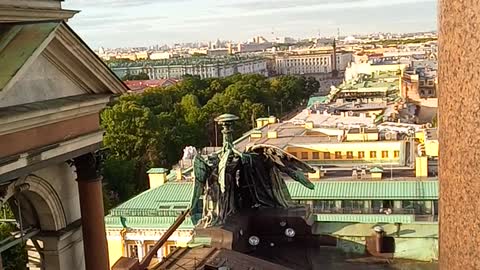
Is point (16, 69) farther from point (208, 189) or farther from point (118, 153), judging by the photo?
point (118, 153)

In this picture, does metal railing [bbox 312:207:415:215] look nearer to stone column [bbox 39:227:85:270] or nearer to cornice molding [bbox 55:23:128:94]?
stone column [bbox 39:227:85:270]

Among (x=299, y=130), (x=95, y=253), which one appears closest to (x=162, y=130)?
(x=299, y=130)

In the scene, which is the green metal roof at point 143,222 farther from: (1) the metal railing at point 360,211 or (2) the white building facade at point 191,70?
(2) the white building facade at point 191,70

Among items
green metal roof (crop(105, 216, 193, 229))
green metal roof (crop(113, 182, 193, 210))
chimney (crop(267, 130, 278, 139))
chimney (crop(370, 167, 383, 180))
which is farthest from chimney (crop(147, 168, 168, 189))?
chimney (crop(267, 130, 278, 139))

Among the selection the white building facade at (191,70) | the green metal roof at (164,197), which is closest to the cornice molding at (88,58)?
the green metal roof at (164,197)

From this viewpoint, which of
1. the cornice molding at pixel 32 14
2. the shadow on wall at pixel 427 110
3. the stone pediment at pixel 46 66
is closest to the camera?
the stone pediment at pixel 46 66

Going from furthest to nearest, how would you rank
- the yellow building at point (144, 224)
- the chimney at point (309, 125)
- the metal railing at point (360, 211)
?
the chimney at point (309, 125) → the yellow building at point (144, 224) → the metal railing at point (360, 211)

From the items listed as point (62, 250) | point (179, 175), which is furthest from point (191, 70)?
point (62, 250)
